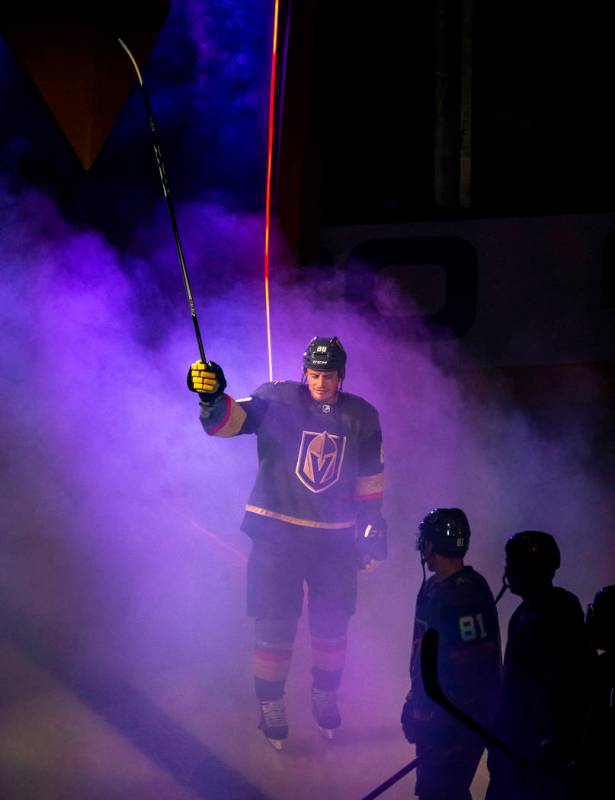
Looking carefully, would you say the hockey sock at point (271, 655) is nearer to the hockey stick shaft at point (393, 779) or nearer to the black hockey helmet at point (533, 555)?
the hockey stick shaft at point (393, 779)

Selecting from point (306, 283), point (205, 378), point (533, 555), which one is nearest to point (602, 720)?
point (533, 555)

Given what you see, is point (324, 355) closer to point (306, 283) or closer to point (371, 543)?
point (371, 543)

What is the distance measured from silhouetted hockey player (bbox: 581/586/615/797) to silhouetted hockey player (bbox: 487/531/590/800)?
0.03 metres

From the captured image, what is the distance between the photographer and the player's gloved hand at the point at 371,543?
4.42 m

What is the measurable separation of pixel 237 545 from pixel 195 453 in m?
0.66

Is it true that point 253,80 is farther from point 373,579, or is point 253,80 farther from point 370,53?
point 373,579

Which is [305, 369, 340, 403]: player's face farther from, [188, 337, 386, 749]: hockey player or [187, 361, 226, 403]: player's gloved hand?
[187, 361, 226, 403]: player's gloved hand

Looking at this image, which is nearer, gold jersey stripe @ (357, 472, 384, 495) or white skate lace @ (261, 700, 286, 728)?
white skate lace @ (261, 700, 286, 728)

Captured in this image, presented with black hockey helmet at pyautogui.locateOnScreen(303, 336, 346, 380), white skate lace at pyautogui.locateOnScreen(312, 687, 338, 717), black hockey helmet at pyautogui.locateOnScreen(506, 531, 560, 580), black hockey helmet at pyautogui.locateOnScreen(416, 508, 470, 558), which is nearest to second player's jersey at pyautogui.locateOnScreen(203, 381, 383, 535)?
black hockey helmet at pyautogui.locateOnScreen(303, 336, 346, 380)

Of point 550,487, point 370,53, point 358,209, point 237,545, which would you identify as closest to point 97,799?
point 237,545

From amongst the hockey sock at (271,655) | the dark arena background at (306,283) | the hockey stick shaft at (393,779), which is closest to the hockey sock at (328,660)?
the hockey sock at (271,655)

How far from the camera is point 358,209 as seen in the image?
6.05 meters

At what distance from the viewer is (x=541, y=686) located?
8.55ft

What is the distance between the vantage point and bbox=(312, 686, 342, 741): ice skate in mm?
4387
